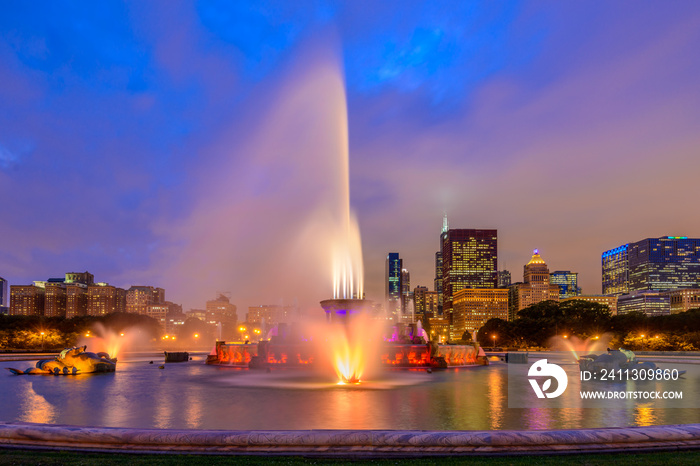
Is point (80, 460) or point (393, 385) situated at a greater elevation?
point (80, 460)

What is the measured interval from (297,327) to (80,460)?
35989mm

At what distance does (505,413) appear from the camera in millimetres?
16156

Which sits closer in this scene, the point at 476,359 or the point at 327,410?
the point at 327,410

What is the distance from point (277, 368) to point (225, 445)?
30792 mm

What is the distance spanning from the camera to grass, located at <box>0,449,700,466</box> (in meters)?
9.08

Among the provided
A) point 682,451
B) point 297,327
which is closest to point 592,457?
point 682,451

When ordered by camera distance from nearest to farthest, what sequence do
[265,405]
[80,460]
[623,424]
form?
[80,460]
[623,424]
[265,405]

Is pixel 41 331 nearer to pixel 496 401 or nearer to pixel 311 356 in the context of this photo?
pixel 311 356

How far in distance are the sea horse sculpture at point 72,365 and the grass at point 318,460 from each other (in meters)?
26.3

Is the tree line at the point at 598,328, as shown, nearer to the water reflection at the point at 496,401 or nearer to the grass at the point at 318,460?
the water reflection at the point at 496,401

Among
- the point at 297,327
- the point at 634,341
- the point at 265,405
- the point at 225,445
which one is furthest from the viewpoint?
the point at 634,341

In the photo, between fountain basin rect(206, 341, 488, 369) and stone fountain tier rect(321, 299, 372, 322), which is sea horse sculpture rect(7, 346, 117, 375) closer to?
fountain basin rect(206, 341, 488, 369)

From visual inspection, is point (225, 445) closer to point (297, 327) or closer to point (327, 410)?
point (327, 410)

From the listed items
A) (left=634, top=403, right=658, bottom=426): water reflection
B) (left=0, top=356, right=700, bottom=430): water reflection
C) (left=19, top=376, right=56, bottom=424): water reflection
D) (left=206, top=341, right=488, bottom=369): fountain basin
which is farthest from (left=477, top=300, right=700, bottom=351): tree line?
(left=19, top=376, right=56, bottom=424): water reflection
